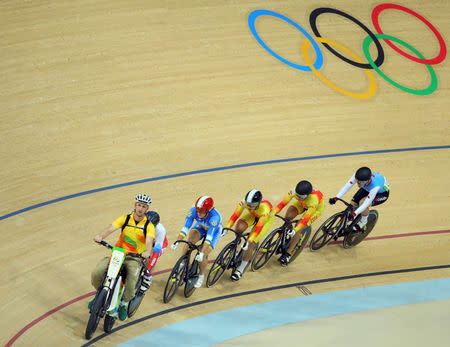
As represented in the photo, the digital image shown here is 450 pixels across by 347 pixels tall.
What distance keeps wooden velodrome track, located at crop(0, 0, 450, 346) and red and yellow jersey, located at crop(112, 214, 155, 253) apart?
72cm

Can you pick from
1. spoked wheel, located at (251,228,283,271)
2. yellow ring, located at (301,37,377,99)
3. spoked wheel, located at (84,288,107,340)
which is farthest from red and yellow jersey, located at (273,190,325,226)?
yellow ring, located at (301,37,377,99)

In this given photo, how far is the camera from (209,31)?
11.6m

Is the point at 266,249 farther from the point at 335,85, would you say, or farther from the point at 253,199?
the point at 335,85

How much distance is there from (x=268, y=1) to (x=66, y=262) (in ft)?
17.9

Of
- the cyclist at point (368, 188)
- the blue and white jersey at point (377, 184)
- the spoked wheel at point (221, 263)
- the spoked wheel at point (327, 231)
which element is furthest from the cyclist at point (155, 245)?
the blue and white jersey at point (377, 184)

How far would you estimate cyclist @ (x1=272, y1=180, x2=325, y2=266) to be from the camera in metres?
8.42

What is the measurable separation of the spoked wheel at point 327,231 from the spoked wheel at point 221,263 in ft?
3.69

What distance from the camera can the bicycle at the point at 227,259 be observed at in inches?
325

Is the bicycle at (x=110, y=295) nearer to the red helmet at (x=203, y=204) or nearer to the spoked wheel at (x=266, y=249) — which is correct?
the red helmet at (x=203, y=204)

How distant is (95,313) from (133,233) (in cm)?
71

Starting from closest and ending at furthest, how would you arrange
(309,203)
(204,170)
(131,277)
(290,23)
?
(131,277), (309,203), (204,170), (290,23)

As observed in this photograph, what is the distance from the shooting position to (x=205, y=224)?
7.98m

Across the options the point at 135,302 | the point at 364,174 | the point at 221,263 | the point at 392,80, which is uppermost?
the point at 392,80

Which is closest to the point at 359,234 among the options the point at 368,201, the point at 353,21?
the point at 368,201
